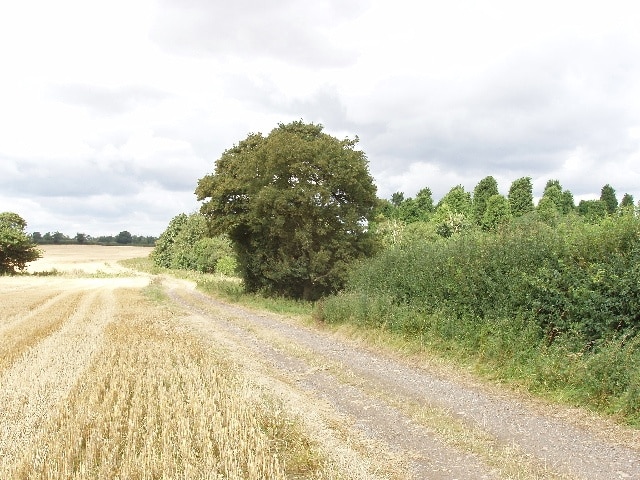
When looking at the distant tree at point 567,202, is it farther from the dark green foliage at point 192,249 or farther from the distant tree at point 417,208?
the dark green foliage at point 192,249

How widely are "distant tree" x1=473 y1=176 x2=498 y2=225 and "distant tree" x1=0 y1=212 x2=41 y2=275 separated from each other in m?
51.3

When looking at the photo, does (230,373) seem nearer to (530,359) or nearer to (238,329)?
(530,359)

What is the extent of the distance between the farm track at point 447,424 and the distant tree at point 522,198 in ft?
140

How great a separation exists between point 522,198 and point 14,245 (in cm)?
5605

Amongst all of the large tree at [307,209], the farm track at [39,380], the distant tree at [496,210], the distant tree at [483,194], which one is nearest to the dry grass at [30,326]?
the farm track at [39,380]

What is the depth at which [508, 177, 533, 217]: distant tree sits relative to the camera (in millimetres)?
50000

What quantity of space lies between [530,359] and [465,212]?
49936mm

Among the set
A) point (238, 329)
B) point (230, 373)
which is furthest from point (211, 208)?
point (230, 373)

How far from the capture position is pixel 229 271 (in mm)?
56906

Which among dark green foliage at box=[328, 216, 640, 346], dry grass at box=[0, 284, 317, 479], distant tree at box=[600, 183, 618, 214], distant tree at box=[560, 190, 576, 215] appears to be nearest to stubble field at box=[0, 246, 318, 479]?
dry grass at box=[0, 284, 317, 479]

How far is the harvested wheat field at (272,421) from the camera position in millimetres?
5305

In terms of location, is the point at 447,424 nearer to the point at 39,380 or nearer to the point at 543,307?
the point at 543,307

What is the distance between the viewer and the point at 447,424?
7.00 meters

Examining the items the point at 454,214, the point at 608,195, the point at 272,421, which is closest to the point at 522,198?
the point at 454,214
